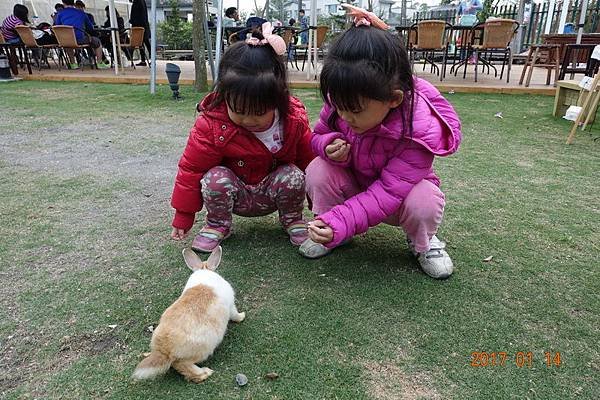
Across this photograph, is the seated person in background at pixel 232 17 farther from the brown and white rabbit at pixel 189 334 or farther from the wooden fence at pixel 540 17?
the brown and white rabbit at pixel 189 334

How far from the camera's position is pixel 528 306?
71.5 inches

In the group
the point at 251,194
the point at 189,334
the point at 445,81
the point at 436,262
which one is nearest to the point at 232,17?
the point at 445,81

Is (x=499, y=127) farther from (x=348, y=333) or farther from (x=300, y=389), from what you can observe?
(x=300, y=389)

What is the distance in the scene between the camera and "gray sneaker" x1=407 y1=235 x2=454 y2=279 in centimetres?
199

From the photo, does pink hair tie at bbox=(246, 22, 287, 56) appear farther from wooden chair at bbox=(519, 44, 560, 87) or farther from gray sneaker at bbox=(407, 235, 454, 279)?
wooden chair at bbox=(519, 44, 560, 87)

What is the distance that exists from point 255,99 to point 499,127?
13.1 feet

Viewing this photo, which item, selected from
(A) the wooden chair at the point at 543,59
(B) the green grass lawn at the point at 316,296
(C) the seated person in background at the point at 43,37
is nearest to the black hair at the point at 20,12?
(C) the seated person in background at the point at 43,37

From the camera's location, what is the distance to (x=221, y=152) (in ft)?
6.95

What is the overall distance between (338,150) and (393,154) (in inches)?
9.0

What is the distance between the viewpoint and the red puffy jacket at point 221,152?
207 cm

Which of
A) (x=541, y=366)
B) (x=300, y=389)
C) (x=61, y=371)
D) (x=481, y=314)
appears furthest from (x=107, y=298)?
(x=541, y=366)

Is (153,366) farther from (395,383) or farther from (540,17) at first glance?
(540,17)

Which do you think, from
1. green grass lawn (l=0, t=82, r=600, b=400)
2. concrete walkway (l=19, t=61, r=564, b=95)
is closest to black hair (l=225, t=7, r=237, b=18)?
concrete walkway (l=19, t=61, r=564, b=95)

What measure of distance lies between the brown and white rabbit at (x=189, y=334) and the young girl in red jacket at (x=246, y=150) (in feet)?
2.30
